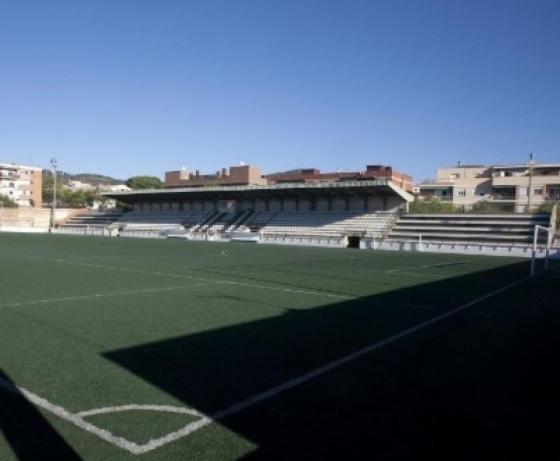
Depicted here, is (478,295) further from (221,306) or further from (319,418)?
(319,418)

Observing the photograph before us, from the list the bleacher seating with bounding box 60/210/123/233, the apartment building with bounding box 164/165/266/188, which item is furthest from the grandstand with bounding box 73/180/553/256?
the apartment building with bounding box 164/165/266/188

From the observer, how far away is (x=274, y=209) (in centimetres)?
5228

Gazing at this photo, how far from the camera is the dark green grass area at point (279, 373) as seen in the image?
12.0 feet

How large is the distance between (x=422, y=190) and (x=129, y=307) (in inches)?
3296

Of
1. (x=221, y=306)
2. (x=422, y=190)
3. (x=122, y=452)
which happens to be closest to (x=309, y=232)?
(x=221, y=306)

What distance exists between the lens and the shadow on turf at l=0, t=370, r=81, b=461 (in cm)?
333

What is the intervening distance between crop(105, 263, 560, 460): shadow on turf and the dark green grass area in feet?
0.06

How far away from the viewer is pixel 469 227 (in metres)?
38.9

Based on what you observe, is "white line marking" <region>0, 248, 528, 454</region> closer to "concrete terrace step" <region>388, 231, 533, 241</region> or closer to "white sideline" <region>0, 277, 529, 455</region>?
"white sideline" <region>0, 277, 529, 455</region>

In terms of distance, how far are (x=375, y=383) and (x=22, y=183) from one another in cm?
12655

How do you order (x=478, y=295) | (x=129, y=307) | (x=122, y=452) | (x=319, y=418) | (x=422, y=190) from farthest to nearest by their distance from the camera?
(x=422, y=190) → (x=478, y=295) → (x=129, y=307) → (x=319, y=418) → (x=122, y=452)

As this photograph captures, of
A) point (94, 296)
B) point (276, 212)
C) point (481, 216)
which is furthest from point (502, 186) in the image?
point (94, 296)

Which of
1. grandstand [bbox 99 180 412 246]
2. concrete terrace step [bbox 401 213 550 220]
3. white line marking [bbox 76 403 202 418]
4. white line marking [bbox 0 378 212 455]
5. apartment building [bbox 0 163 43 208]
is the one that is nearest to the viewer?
white line marking [bbox 0 378 212 455]

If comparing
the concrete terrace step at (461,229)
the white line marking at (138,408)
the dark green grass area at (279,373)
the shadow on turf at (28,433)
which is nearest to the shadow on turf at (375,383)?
the dark green grass area at (279,373)
